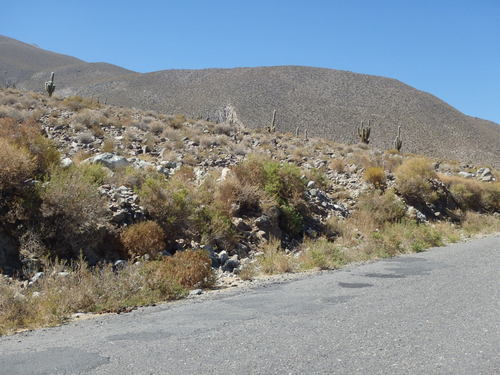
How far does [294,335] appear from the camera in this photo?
198 inches

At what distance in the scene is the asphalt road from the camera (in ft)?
13.6

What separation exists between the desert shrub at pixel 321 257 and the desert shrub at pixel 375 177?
25.0ft

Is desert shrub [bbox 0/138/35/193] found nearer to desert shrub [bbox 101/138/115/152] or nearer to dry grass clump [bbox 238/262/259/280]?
Answer: dry grass clump [bbox 238/262/259/280]

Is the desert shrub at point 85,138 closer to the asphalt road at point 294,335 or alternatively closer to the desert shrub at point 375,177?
the desert shrub at point 375,177

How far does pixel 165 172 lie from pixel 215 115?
212 feet

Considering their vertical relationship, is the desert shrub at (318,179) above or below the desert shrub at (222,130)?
below

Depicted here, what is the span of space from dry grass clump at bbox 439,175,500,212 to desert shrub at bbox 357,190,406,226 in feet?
16.1

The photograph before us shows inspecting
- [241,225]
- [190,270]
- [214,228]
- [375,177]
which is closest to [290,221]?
[241,225]

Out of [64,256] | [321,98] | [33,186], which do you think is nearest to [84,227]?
[64,256]

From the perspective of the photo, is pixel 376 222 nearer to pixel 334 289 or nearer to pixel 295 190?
pixel 295 190

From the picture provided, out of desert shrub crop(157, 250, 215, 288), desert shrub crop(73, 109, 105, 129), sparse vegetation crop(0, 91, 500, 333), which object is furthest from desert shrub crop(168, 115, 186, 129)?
desert shrub crop(157, 250, 215, 288)

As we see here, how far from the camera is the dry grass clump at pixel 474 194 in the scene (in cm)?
2057

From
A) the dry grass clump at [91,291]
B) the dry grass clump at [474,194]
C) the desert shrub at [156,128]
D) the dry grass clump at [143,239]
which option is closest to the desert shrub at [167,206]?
the dry grass clump at [143,239]

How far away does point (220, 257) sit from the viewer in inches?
408
